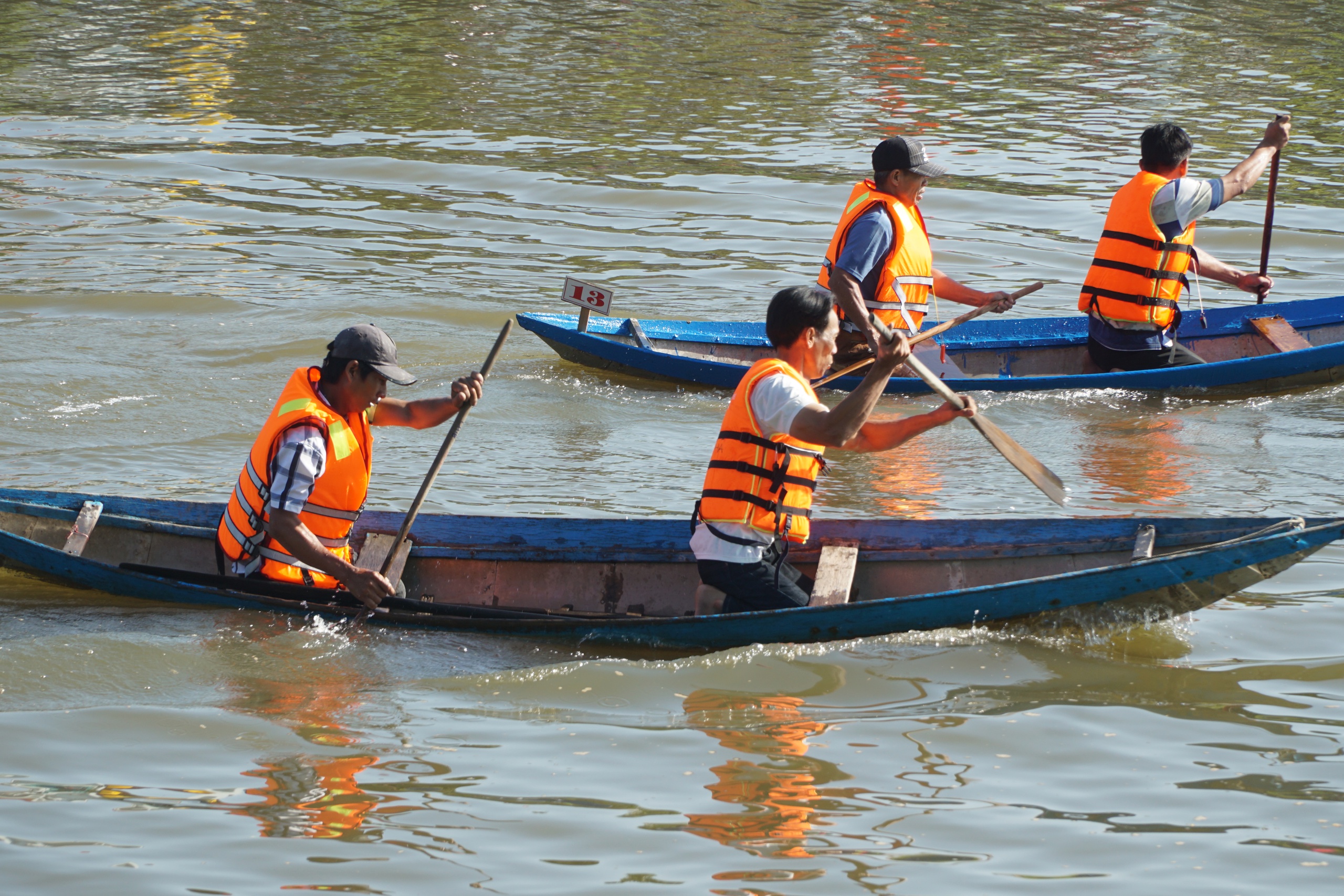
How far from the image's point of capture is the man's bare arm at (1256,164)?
8.71m

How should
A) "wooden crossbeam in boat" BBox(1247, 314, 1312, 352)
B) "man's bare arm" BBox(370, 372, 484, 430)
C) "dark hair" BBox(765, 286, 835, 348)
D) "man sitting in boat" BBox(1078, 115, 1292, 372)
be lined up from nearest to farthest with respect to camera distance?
"dark hair" BBox(765, 286, 835, 348) → "man's bare arm" BBox(370, 372, 484, 430) → "man sitting in boat" BBox(1078, 115, 1292, 372) → "wooden crossbeam in boat" BBox(1247, 314, 1312, 352)

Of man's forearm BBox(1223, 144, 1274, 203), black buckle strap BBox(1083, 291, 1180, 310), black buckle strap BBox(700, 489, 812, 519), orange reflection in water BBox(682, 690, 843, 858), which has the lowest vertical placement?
orange reflection in water BBox(682, 690, 843, 858)

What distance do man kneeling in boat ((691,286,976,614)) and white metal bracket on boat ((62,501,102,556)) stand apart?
2.82 meters

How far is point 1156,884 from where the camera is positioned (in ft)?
14.3

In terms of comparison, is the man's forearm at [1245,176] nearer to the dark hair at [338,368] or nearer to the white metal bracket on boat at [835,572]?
the white metal bracket on boat at [835,572]

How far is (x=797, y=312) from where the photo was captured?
17.9 ft

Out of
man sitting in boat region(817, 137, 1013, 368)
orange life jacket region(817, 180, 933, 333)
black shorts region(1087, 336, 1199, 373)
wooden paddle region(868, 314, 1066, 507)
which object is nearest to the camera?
wooden paddle region(868, 314, 1066, 507)

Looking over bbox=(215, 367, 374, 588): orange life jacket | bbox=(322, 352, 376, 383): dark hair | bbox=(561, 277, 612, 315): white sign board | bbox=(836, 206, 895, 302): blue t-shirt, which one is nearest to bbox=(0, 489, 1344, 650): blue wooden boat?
bbox=(215, 367, 374, 588): orange life jacket

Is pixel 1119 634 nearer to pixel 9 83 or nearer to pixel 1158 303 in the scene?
pixel 1158 303

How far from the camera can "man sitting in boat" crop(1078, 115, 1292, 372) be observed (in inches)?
347

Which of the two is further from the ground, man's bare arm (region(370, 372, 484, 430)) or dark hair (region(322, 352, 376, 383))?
dark hair (region(322, 352, 376, 383))

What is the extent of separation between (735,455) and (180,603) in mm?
2555

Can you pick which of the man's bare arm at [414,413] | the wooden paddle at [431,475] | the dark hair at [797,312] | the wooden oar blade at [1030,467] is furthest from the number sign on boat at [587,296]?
the dark hair at [797,312]

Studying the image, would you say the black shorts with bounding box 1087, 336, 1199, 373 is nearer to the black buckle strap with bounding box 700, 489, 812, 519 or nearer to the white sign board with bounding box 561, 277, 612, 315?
the white sign board with bounding box 561, 277, 612, 315
